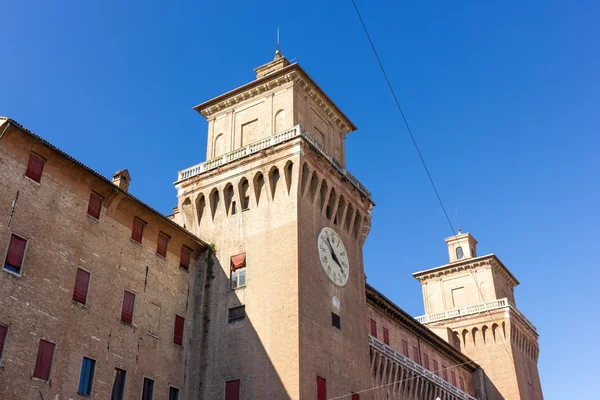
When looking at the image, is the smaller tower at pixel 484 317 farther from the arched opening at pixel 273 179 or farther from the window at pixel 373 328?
the arched opening at pixel 273 179

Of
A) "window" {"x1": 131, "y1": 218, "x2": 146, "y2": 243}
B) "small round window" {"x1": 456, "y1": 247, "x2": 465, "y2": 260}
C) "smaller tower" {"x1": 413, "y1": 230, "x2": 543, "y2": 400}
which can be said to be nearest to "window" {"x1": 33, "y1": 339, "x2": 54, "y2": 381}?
"window" {"x1": 131, "y1": 218, "x2": 146, "y2": 243}

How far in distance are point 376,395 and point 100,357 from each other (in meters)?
17.6

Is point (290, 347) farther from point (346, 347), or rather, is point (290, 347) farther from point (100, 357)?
point (100, 357)

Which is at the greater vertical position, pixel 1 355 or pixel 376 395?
pixel 376 395

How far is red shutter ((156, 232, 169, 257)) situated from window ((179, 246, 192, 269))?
122 centimetres

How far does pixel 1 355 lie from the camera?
74.9 ft

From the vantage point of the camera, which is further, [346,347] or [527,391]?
[527,391]

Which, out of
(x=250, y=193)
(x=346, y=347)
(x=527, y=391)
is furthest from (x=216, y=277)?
(x=527, y=391)

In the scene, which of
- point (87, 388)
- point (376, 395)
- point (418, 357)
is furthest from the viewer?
point (418, 357)

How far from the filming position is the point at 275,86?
3816 centimetres

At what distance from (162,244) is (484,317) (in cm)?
3395

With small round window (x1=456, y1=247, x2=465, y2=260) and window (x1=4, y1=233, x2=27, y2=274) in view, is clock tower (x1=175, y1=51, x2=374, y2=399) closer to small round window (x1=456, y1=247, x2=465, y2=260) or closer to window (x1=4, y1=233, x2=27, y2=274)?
window (x1=4, y1=233, x2=27, y2=274)

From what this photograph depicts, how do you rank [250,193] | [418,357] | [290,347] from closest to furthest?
[290,347]
[250,193]
[418,357]

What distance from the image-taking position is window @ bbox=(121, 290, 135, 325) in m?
28.4
